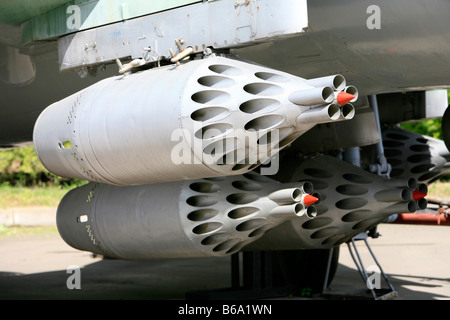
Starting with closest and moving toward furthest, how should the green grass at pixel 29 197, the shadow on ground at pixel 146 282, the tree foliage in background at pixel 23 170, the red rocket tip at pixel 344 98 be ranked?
the red rocket tip at pixel 344 98
the shadow on ground at pixel 146 282
the green grass at pixel 29 197
the tree foliage in background at pixel 23 170

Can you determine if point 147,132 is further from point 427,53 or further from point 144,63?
point 427,53

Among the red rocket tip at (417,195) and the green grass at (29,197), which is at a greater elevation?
the red rocket tip at (417,195)

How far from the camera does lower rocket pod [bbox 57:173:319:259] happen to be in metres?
4.43

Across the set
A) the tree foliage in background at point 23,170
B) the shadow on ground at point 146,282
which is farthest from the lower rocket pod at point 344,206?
the tree foliage in background at point 23,170

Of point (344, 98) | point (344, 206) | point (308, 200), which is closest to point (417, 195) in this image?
point (344, 206)

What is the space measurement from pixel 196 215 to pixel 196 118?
Result: 96cm

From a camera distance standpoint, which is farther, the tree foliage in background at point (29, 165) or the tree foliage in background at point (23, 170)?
the tree foliage in background at point (23, 170)

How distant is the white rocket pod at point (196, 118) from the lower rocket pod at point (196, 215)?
404 millimetres

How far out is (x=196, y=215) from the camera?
14.7ft

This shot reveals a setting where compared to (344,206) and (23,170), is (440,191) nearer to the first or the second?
(23,170)

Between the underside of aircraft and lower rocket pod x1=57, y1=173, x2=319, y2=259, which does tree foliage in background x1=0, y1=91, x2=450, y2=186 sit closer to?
the underside of aircraft

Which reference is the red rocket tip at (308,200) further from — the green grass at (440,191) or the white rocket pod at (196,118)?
the green grass at (440,191)

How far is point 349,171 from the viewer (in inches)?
221

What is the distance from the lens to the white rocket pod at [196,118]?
3.64 m
